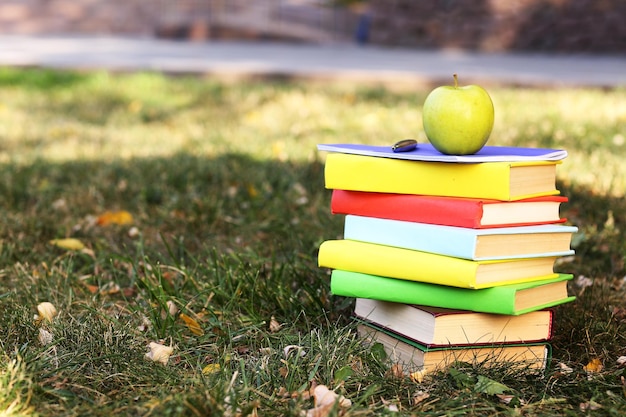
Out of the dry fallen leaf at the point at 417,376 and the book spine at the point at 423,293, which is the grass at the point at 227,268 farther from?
the book spine at the point at 423,293

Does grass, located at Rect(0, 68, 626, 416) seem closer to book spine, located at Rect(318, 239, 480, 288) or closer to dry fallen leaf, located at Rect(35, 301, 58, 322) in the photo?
dry fallen leaf, located at Rect(35, 301, 58, 322)

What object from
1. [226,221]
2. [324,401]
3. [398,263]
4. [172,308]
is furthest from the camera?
[226,221]

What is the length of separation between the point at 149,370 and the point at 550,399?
89 centimetres

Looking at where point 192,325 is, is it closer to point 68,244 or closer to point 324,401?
point 324,401

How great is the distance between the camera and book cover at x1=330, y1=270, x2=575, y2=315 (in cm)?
198

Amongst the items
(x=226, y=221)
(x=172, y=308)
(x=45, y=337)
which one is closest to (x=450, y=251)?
(x=172, y=308)

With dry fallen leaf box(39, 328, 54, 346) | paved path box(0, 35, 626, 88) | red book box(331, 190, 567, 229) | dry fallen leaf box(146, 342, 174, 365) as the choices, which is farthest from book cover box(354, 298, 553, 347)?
paved path box(0, 35, 626, 88)

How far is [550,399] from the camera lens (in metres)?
1.81

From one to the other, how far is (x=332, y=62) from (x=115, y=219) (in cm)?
654

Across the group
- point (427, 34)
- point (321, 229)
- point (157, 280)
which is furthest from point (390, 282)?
point (427, 34)

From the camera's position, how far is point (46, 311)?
7.51 ft

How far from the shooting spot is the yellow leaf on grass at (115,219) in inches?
130

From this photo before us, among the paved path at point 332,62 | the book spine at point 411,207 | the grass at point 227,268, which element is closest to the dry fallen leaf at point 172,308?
the grass at point 227,268

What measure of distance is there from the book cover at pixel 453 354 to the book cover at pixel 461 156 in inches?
17.4
